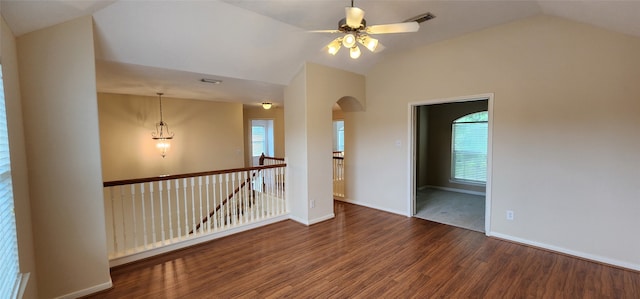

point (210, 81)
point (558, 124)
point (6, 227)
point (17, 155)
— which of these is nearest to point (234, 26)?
point (210, 81)

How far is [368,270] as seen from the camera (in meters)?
2.84

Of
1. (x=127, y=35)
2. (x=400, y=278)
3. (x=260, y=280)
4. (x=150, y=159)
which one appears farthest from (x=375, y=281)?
(x=150, y=159)

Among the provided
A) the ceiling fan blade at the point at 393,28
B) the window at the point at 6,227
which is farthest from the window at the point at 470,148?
the window at the point at 6,227

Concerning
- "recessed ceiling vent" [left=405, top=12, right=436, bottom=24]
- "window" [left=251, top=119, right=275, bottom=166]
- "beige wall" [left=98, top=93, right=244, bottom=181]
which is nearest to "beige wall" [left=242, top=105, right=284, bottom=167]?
"window" [left=251, top=119, right=275, bottom=166]

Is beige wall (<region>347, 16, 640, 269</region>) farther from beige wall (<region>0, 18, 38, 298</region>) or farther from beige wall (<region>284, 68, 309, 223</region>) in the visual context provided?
beige wall (<region>0, 18, 38, 298</region>)

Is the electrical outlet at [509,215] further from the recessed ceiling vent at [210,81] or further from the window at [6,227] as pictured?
the window at [6,227]

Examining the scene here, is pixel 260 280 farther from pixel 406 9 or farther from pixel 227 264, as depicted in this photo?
pixel 406 9

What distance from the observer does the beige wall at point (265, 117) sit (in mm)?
7743

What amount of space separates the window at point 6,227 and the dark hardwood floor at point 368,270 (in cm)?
97

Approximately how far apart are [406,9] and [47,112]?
351 centimetres

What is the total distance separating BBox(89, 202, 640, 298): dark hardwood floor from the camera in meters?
2.46

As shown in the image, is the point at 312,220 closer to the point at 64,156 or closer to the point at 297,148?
the point at 297,148

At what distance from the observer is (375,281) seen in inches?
104

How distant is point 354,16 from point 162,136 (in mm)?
4988
